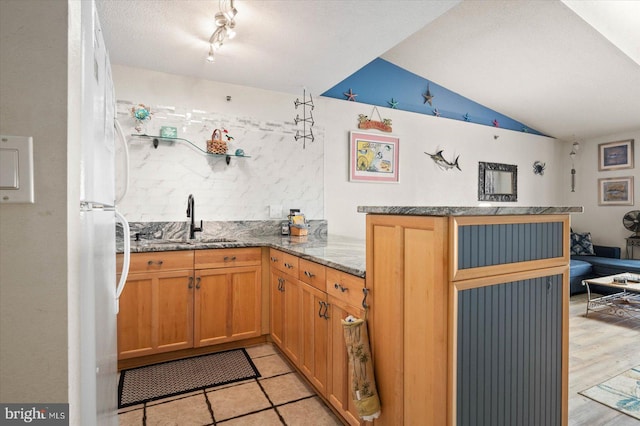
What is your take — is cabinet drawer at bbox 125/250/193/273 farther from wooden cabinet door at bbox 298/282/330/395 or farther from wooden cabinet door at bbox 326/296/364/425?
wooden cabinet door at bbox 326/296/364/425

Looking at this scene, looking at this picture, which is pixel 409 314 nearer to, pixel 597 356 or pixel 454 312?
pixel 454 312

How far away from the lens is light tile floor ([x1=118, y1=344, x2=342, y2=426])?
1.93 metres

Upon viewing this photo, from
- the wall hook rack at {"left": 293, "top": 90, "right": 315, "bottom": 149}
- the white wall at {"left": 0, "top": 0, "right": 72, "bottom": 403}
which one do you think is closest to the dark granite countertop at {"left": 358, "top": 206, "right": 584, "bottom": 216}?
the white wall at {"left": 0, "top": 0, "right": 72, "bottom": 403}

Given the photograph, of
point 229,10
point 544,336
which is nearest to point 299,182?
point 229,10

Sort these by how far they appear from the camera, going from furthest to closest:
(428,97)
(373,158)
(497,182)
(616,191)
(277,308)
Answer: (616,191) < (497,182) < (428,97) < (373,158) < (277,308)

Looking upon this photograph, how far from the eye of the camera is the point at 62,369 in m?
0.73

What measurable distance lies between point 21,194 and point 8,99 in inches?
7.7

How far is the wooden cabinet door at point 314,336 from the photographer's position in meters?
1.95

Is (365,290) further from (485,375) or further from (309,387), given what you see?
(309,387)

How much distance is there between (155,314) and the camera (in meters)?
2.60

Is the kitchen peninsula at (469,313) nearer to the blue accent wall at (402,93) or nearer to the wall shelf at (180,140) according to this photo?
the wall shelf at (180,140)

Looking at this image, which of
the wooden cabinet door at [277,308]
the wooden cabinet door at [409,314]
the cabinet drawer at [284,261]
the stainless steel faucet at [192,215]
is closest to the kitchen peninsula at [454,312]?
the wooden cabinet door at [409,314]

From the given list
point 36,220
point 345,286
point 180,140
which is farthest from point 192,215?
point 36,220

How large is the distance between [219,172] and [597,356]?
3.76m
